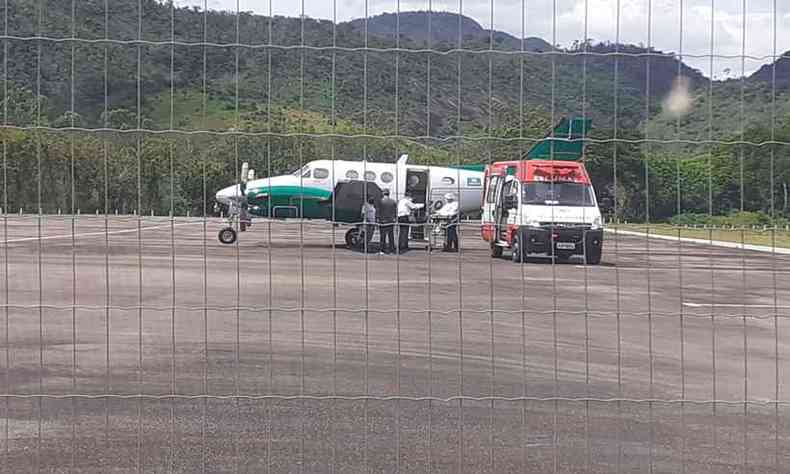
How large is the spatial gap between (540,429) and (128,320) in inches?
168

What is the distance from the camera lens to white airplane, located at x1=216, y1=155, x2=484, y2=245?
19.9ft

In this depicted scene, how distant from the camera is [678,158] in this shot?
5.89 m

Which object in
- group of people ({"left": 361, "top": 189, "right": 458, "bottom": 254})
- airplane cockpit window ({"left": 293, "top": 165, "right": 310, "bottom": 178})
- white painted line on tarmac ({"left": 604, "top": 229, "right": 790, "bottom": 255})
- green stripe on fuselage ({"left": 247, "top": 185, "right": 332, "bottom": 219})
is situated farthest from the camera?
green stripe on fuselage ({"left": 247, "top": 185, "right": 332, "bottom": 219})

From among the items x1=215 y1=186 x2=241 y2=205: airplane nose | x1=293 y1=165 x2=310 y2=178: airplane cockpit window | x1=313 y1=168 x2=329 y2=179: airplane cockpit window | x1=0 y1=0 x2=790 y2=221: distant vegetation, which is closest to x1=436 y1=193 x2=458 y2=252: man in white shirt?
x1=0 y1=0 x2=790 y2=221: distant vegetation

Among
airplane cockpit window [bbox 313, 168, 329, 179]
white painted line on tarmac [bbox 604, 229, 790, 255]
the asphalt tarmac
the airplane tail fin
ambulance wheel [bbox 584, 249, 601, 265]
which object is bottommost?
the asphalt tarmac

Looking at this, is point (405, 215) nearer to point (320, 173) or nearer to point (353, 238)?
point (353, 238)

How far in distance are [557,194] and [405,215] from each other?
1219mm

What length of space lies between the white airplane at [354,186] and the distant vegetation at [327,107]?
153mm

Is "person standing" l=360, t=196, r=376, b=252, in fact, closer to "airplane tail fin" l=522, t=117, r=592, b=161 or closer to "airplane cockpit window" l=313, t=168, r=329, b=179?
"airplane cockpit window" l=313, t=168, r=329, b=179

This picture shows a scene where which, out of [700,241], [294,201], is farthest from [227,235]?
[700,241]

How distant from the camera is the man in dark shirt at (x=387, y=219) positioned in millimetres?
6094

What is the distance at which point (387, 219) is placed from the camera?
613cm

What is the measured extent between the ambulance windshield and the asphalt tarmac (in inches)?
14.2

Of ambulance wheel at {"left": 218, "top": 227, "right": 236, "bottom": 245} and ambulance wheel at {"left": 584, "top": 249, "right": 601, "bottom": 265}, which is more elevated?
ambulance wheel at {"left": 218, "top": 227, "right": 236, "bottom": 245}
